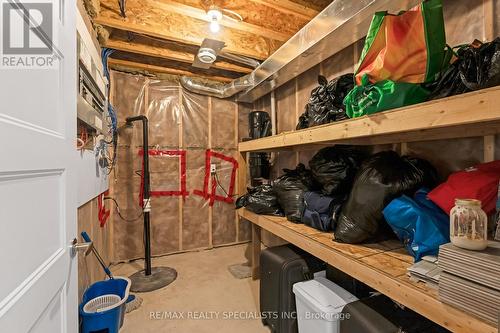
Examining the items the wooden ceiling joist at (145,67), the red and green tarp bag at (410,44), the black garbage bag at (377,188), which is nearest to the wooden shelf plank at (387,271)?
the black garbage bag at (377,188)

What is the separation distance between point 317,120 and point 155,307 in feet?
7.01

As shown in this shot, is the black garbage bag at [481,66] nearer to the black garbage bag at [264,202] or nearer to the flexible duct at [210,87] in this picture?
the black garbage bag at [264,202]

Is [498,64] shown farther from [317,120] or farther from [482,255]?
Answer: [317,120]

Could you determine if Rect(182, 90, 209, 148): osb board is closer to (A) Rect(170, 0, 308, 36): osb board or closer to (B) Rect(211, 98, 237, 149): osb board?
(B) Rect(211, 98, 237, 149): osb board

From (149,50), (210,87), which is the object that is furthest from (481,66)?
(210,87)

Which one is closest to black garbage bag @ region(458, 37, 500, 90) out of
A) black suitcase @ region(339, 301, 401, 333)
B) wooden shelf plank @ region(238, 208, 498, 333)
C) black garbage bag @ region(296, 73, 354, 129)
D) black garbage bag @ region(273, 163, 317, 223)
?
black garbage bag @ region(296, 73, 354, 129)

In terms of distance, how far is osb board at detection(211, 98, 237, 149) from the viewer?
3.56 metres

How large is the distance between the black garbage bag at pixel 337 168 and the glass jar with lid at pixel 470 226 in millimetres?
767

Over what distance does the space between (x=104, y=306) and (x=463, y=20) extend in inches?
113

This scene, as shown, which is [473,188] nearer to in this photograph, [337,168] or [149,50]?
[337,168]

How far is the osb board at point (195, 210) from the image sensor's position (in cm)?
340

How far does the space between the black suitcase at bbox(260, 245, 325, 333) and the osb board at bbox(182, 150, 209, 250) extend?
1.81 m

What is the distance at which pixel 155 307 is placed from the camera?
6.94 feet

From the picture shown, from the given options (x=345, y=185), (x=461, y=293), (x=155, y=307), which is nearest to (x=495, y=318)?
(x=461, y=293)
